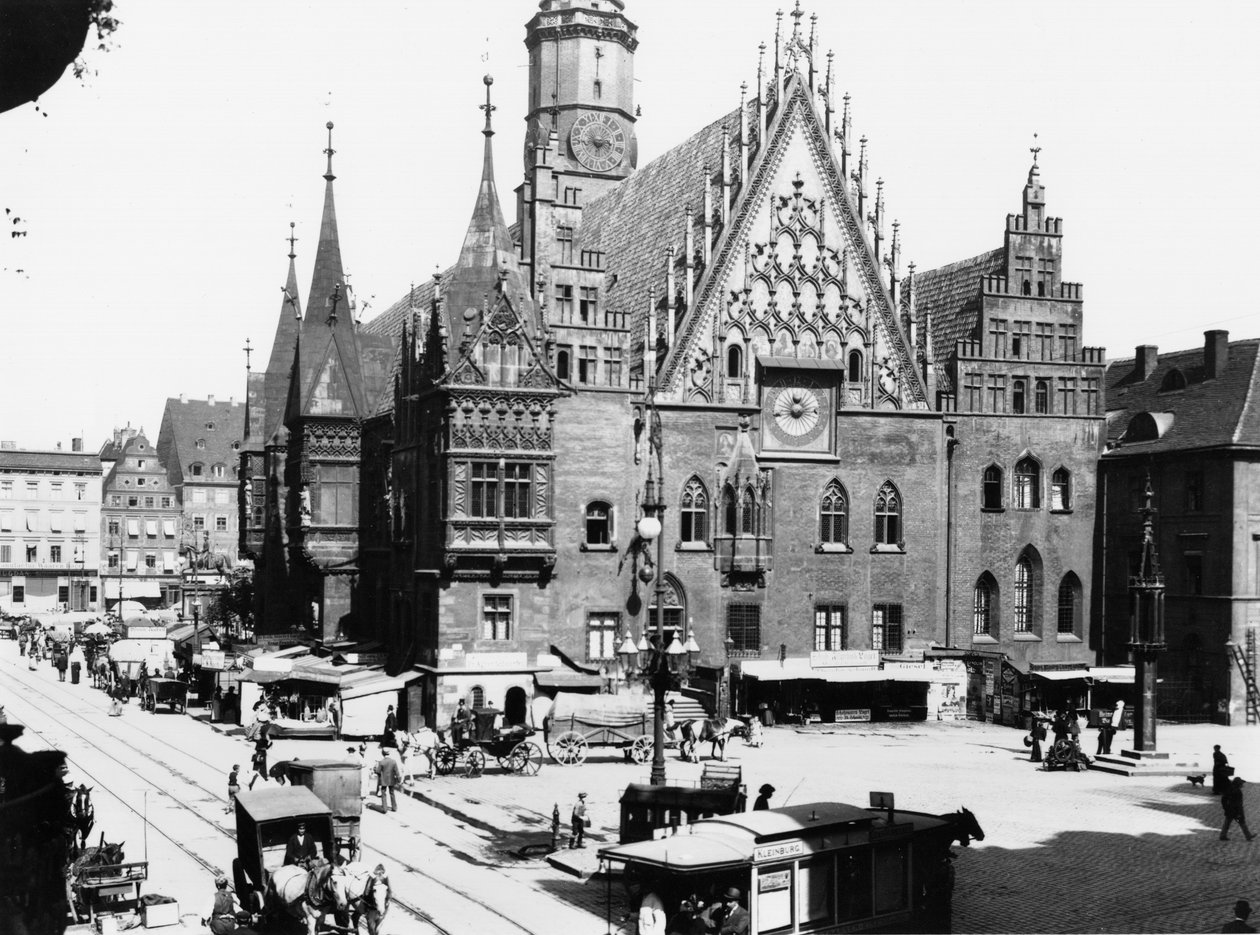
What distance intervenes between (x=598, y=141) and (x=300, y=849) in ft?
163

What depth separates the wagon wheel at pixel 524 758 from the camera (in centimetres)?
3506

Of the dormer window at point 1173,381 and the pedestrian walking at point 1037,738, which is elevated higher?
the dormer window at point 1173,381

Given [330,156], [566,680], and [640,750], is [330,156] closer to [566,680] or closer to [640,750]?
[566,680]

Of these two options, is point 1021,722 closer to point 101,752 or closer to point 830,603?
point 830,603

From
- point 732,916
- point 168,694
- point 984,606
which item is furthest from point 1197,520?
point 168,694

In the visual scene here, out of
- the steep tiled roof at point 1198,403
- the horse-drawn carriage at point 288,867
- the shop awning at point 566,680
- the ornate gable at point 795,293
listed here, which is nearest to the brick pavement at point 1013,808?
the horse-drawn carriage at point 288,867

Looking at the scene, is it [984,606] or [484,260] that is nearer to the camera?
[484,260]

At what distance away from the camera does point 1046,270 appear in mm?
51125

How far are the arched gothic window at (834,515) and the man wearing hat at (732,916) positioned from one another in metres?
32.9

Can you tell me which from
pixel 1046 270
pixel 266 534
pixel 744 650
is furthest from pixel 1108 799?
pixel 266 534

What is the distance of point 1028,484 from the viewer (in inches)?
2018

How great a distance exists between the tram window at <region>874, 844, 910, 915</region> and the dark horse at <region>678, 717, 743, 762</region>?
16.9 m

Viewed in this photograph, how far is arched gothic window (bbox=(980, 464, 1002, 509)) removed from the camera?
1999 inches

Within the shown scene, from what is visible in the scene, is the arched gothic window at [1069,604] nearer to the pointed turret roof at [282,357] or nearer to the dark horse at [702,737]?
the dark horse at [702,737]
